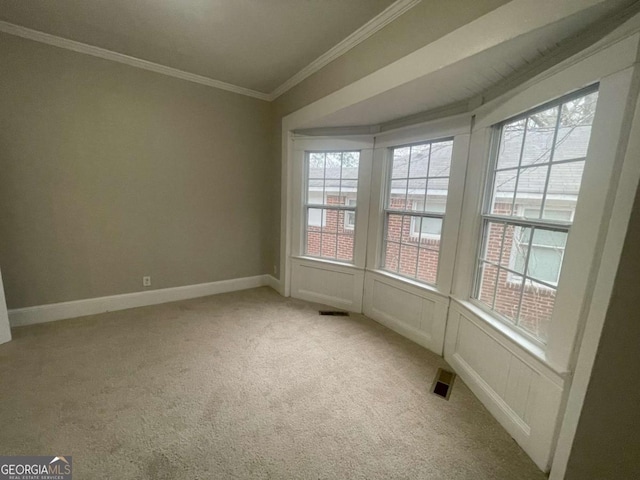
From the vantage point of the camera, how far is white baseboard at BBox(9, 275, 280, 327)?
2.62m

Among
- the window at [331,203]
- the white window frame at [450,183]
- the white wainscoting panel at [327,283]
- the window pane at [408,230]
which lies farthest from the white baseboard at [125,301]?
the window pane at [408,230]

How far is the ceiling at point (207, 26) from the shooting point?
188 centimetres

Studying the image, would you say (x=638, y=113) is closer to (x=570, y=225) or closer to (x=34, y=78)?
(x=570, y=225)

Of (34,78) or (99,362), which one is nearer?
(99,362)

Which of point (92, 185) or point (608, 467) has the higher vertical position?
point (92, 185)

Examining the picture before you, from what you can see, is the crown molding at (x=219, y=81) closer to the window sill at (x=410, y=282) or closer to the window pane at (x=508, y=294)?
the window pane at (x=508, y=294)

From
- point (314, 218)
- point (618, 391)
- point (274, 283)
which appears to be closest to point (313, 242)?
point (314, 218)

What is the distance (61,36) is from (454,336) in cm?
451

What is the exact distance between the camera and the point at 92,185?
8.95ft

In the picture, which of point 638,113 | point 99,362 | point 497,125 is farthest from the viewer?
point 99,362

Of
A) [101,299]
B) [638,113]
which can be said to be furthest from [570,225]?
[101,299]

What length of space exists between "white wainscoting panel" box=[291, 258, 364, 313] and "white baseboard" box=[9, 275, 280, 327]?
45 cm

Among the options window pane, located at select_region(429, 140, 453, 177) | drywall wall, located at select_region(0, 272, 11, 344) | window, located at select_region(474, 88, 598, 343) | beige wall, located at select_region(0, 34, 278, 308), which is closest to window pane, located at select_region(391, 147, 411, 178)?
window pane, located at select_region(429, 140, 453, 177)

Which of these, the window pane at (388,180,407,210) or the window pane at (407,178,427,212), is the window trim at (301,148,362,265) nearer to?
the window pane at (388,180,407,210)
